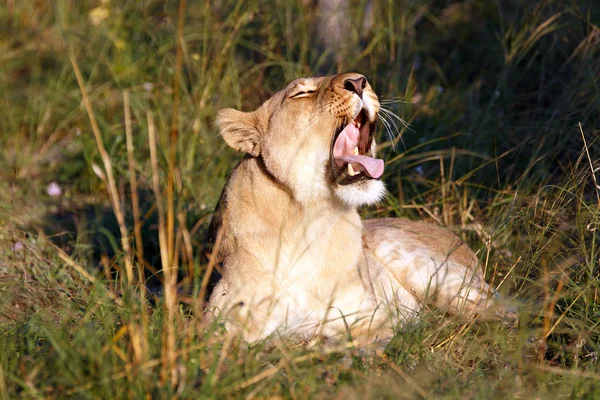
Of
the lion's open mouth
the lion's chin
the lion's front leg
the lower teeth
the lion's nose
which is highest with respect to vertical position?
the lion's nose

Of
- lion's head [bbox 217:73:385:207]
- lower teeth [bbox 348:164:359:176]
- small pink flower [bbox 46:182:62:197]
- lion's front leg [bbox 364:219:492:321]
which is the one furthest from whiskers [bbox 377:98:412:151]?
small pink flower [bbox 46:182:62:197]

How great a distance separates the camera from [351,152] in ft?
12.1

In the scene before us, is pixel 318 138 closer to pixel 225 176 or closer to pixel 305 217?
pixel 305 217

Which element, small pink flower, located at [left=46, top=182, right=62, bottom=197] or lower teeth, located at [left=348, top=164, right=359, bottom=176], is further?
small pink flower, located at [left=46, top=182, right=62, bottom=197]

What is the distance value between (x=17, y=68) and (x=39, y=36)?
1.16 ft

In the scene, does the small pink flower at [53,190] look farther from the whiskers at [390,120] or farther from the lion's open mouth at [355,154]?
the lion's open mouth at [355,154]

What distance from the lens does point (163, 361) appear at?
8.48ft

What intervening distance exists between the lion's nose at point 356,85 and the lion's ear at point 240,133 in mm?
419

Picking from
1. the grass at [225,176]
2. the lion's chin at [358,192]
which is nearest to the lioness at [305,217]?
the lion's chin at [358,192]

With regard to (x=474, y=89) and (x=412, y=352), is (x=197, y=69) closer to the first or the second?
(x=474, y=89)

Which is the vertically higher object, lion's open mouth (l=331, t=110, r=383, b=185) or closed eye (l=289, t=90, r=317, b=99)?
closed eye (l=289, t=90, r=317, b=99)

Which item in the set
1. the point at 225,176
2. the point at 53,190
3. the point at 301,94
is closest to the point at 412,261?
the point at 301,94

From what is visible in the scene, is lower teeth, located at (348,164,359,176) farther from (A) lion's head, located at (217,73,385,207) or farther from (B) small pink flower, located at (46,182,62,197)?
(B) small pink flower, located at (46,182,62,197)

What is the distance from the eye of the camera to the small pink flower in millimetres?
5483
